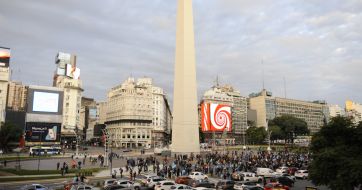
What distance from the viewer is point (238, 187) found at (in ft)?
75.9

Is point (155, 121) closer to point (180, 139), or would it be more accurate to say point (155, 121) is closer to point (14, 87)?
point (14, 87)

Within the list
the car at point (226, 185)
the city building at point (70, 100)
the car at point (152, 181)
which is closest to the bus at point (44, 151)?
the city building at point (70, 100)

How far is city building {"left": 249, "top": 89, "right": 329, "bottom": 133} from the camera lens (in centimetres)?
16025

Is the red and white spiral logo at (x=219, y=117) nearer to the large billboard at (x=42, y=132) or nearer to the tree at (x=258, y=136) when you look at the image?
the tree at (x=258, y=136)

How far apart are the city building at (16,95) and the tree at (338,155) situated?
14479 cm

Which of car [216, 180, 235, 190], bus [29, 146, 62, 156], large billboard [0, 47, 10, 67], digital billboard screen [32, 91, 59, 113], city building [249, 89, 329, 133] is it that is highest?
large billboard [0, 47, 10, 67]

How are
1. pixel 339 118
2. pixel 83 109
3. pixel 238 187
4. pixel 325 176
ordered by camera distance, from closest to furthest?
pixel 325 176, pixel 339 118, pixel 238 187, pixel 83 109

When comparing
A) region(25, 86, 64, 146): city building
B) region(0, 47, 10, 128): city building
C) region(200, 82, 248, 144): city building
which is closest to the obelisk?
region(25, 86, 64, 146): city building

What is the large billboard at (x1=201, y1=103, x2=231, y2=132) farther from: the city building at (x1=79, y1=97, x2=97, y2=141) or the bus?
→ the city building at (x1=79, y1=97, x2=97, y2=141)

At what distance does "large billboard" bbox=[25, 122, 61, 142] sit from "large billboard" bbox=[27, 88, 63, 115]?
3.70 metres

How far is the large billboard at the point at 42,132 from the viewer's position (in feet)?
266

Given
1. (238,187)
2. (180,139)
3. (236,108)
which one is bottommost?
(238,187)

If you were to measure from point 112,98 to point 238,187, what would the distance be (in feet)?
380

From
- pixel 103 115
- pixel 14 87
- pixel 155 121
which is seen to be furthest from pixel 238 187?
pixel 14 87
